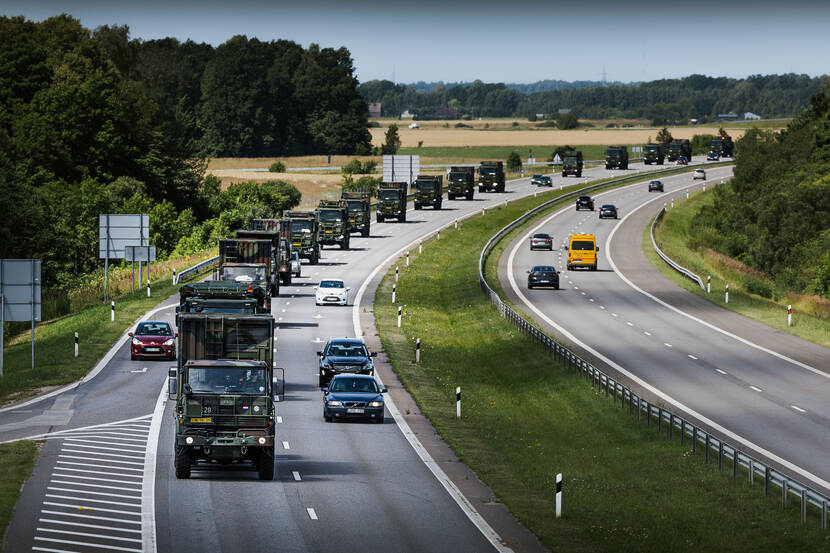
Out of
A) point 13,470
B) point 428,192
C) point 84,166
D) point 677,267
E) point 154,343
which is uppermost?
point 84,166

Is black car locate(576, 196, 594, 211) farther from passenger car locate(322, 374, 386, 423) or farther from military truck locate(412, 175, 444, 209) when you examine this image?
passenger car locate(322, 374, 386, 423)

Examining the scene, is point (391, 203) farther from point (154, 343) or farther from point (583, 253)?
A: point (154, 343)

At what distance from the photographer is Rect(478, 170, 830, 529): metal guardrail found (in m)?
25.0

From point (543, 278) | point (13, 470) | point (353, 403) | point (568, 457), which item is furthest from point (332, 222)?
point (13, 470)

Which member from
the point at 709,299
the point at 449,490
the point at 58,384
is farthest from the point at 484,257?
the point at 449,490

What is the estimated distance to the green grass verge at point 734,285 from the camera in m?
63.2

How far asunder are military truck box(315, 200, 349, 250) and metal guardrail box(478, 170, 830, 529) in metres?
32.2

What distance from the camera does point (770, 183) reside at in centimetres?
12519

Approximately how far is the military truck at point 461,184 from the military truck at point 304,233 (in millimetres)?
51177

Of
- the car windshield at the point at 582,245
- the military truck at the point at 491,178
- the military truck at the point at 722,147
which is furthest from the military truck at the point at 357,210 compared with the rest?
the military truck at the point at 722,147

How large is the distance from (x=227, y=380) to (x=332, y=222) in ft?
226

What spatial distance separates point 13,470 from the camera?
94.8 feet

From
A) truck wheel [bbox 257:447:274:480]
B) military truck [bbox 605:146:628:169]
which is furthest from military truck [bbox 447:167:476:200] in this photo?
truck wheel [bbox 257:447:274:480]

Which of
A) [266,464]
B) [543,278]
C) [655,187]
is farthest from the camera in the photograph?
[655,187]
